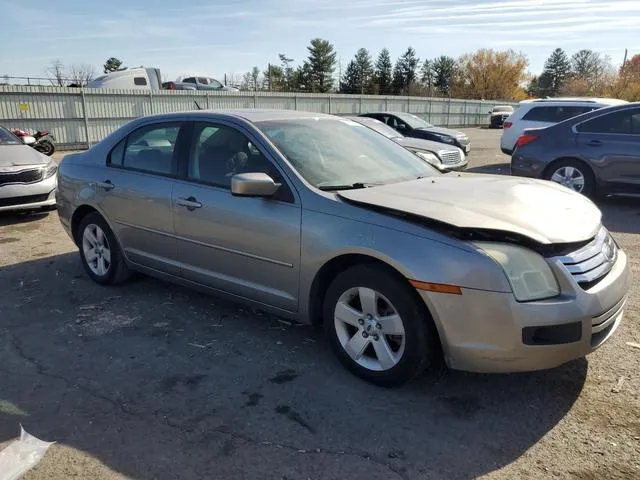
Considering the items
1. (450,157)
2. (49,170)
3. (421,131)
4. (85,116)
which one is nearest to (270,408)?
(49,170)

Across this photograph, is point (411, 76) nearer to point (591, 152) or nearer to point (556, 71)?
point (556, 71)

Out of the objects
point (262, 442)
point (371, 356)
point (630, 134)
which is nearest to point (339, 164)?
point (371, 356)

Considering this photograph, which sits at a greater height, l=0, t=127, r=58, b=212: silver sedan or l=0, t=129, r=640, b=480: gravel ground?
l=0, t=127, r=58, b=212: silver sedan

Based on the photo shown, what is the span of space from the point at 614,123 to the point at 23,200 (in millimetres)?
8816

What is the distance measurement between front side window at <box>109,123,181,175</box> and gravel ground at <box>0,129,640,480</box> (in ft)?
4.06

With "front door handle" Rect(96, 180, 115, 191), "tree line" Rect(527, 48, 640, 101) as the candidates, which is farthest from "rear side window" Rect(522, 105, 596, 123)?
"tree line" Rect(527, 48, 640, 101)

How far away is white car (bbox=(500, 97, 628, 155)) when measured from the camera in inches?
481

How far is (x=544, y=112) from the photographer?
12.8 metres

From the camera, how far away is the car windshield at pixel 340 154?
369cm

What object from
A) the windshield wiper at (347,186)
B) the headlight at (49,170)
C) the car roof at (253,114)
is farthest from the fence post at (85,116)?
the windshield wiper at (347,186)

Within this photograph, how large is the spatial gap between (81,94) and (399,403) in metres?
19.3

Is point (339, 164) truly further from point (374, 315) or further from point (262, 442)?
point (262, 442)

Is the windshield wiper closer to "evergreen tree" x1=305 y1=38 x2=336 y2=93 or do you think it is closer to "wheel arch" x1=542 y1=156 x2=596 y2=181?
"wheel arch" x1=542 y1=156 x2=596 y2=181

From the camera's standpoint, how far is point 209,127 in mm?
4191
